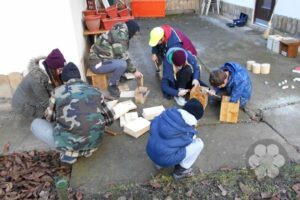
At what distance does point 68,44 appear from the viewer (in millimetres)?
4266

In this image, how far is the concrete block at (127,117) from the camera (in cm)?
370

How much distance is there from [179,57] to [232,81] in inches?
29.5

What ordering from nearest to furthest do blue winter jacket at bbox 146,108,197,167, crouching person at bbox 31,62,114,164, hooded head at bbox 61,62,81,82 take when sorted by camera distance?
blue winter jacket at bbox 146,108,197,167
crouching person at bbox 31,62,114,164
hooded head at bbox 61,62,81,82

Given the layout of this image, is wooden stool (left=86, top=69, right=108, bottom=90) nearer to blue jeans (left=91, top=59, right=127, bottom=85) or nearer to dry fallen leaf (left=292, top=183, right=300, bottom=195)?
blue jeans (left=91, top=59, right=127, bottom=85)

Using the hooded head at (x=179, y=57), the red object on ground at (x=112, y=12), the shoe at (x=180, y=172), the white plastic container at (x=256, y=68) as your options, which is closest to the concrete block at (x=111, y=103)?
the hooded head at (x=179, y=57)

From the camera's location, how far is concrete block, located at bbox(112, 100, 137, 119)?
3.85 meters

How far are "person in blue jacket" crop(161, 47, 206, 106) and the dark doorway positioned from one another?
4.77 meters

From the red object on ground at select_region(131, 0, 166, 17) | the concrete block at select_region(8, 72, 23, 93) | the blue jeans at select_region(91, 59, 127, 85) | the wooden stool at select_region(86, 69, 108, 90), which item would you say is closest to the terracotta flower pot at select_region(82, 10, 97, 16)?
the wooden stool at select_region(86, 69, 108, 90)

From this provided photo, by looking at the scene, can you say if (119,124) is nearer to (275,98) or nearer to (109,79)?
(109,79)

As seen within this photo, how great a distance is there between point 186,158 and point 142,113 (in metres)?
1.32

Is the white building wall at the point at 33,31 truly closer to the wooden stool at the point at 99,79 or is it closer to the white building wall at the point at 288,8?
the wooden stool at the point at 99,79

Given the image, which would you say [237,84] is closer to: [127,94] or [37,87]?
[127,94]

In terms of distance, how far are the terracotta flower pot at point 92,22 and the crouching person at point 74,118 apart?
8.95ft

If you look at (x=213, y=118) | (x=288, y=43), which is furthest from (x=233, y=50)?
(x=213, y=118)
